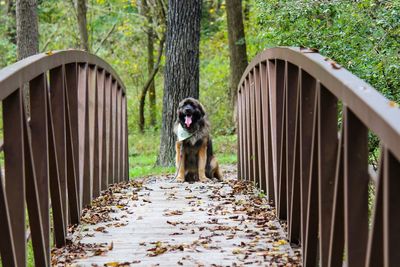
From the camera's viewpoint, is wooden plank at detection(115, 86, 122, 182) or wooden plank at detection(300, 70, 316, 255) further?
wooden plank at detection(115, 86, 122, 182)

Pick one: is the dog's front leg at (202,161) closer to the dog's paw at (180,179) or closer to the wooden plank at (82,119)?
the dog's paw at (180,179)

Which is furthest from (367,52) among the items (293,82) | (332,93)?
(332,93)

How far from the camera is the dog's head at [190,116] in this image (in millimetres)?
9281

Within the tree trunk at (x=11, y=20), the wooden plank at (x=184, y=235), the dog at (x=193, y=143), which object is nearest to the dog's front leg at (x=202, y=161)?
the dog at (x=193, y=143)

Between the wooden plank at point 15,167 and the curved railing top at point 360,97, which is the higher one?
the curved railing top at point 360,97

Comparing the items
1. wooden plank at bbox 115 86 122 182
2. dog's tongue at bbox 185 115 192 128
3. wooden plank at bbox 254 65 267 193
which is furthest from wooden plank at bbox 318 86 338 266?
dog's tongue at bbox 185 115 192 128

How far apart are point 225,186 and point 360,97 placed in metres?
5.39

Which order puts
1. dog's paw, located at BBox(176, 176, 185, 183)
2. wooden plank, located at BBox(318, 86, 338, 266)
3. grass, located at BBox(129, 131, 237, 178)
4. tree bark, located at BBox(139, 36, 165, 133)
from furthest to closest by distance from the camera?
tree bark, located at BBox(139, 36, 165, 133), grass, located at BBox(129, 131, 237, 178), dog's paw, located at BBox(176, 176, 185, 183), wooden plank, located at BBox(318, 86, 338, 266)

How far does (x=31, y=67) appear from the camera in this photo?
3.94 metres

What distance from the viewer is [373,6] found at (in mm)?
7898

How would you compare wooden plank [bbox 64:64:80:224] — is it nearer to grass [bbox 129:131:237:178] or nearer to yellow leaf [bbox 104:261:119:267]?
yellow leaf [bbox 104:261:119:267]

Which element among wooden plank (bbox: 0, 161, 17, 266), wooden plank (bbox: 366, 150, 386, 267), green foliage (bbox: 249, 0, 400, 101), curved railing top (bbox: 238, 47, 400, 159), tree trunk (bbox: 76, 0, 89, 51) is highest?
tree trunk (bbox: 76, 0, 89, 51)

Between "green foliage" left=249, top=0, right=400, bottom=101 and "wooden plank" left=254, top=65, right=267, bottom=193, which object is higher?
"green foliage" left=249, top=0, right=400, bottom=101

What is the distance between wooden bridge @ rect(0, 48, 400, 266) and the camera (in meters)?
2.92
